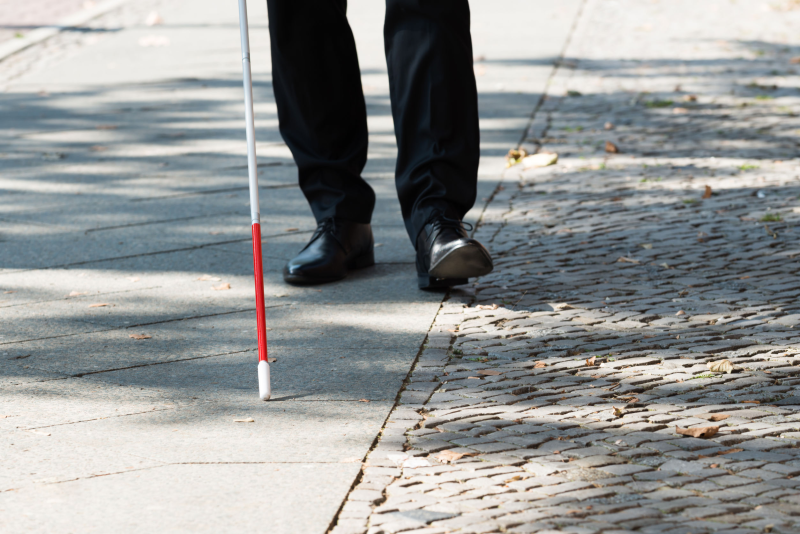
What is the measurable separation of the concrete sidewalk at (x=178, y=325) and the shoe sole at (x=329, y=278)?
0.12ft

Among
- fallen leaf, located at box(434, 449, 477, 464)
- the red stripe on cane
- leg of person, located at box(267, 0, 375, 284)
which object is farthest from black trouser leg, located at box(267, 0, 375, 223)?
fallen leaf, located at box(434, 449, 477, 464)

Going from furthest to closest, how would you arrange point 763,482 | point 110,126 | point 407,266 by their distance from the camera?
point 110,126
point 407,266
point 763,482

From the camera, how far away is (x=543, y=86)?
7230 mm

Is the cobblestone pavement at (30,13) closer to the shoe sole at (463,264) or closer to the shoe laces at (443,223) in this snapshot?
the shoe laces at (443,223)

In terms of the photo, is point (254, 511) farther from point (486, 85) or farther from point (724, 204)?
point (486, 85)

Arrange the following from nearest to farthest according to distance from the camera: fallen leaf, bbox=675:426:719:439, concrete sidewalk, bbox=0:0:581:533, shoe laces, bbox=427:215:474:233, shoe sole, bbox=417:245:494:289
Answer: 1. concrete sidewalk, bbox=0:0:581:533
2. fallen leaf, bbox=675:426:719:439
3. shoe sole, bbox=417:245:494:289
4. shoe laces, bbox=427:215:474:233

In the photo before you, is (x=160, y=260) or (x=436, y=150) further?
(x=160, y=260)

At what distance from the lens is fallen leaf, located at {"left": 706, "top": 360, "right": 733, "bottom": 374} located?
8.51 ft

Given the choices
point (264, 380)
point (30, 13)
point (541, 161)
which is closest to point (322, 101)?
point (264, 380)

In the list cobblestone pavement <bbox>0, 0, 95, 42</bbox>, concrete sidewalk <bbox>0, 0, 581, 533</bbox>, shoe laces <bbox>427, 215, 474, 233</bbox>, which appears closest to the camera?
concrete sidewalk <bbox>0, 0, 581, 533</bbox>

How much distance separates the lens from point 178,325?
3.11 metres

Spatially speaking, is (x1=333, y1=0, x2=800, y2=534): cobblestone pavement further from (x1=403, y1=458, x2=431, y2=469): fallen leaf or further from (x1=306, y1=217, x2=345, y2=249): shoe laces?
(x1=306, y1=217, x2=345, y2=249): shoe laces

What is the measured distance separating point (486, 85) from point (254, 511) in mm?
5719

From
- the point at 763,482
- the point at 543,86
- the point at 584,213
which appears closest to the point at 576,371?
the point at 763,482
